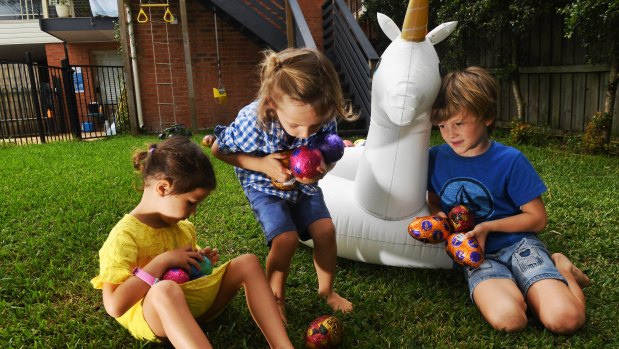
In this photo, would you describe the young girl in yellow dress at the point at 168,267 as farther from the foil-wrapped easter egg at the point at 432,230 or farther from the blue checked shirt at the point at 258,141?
the foil-wrapped easter egg at the point at 432,230

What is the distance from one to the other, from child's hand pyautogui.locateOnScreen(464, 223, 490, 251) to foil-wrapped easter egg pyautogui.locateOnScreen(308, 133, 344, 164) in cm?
68

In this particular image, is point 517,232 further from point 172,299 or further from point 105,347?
point 105,347

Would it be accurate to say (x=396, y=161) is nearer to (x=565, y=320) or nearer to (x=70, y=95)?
(x=565, y=320)

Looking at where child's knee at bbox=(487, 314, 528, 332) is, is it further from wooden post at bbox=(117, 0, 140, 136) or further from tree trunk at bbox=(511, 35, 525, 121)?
wooden post at bbox=(117, 0, 140, 136)

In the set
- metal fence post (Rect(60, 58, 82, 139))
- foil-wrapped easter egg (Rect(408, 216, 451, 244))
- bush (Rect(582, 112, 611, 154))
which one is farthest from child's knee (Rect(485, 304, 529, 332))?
metal fence post (Rect(60, 58, 82, 139))

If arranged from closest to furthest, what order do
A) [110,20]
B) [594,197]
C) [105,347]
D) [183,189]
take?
[183,189], [105,347], [594,197], [110,20]

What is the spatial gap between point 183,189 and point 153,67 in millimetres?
9621

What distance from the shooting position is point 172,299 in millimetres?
1700

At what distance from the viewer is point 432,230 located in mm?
2291

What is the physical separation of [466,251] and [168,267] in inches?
49.2

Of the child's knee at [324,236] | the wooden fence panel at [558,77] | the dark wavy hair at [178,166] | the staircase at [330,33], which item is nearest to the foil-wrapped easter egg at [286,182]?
the child's knee at [324,236]

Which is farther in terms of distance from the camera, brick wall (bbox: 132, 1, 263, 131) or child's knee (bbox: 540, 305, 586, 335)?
brick wall (bbox: 132, 1, 263, 131)

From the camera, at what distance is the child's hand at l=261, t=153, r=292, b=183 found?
2199 mm

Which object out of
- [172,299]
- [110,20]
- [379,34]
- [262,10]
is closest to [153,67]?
[262,10]
